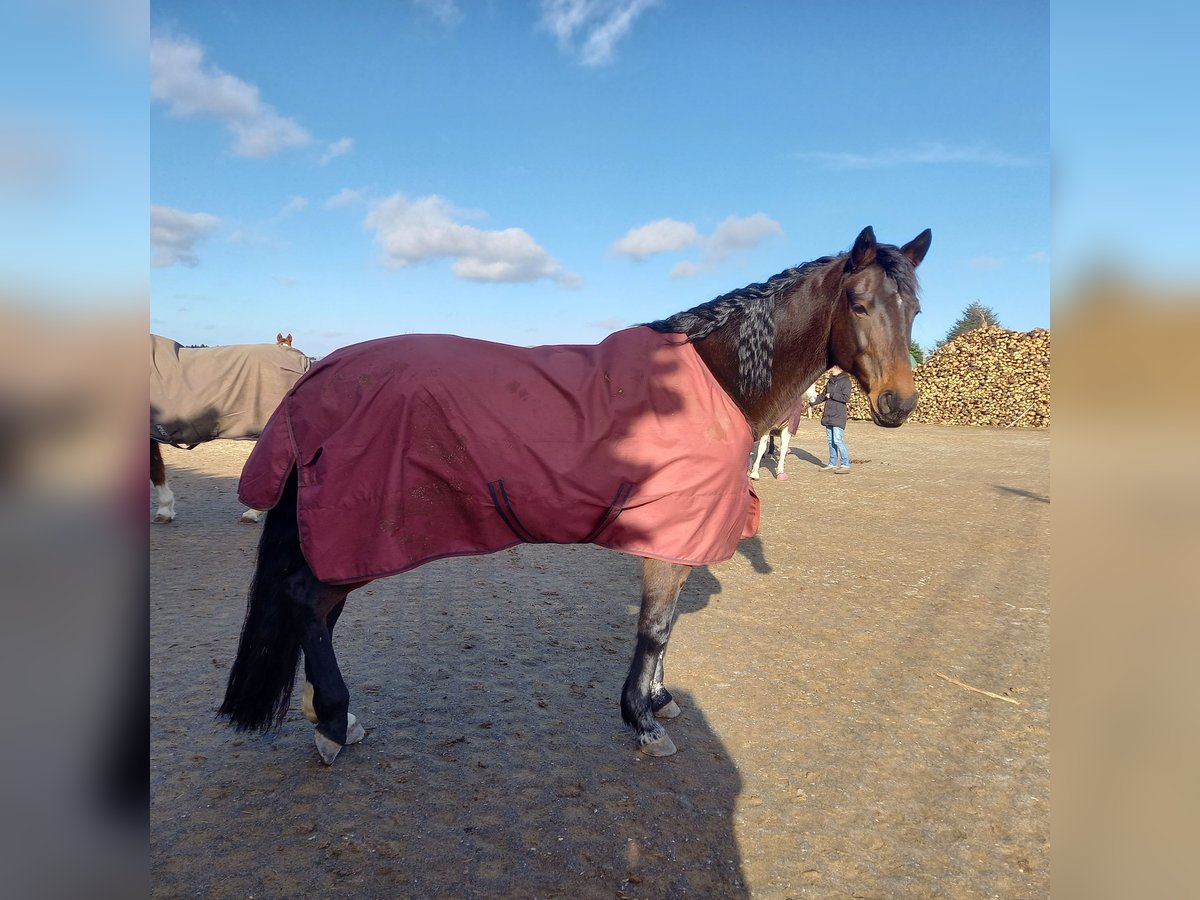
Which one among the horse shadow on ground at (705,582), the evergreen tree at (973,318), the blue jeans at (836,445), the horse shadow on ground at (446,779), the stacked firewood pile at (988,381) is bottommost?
the horse shadow on ground at (446,779)

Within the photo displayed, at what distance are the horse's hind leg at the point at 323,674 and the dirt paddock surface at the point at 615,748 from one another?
0.14 meters

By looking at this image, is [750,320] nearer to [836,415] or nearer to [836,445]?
[836,415]

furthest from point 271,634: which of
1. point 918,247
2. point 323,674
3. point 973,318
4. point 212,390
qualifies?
point 973,318

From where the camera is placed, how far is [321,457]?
2.82 metres

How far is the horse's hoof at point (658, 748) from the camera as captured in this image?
3.17 meters

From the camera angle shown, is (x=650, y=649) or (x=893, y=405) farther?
(x=650, y=649)

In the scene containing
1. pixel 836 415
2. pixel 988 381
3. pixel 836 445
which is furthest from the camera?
pixel 988 381

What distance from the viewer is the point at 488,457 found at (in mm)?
2887

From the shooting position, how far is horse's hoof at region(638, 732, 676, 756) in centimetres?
317

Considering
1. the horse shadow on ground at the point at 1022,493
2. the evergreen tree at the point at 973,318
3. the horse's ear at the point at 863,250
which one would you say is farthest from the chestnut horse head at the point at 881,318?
the evergreen tree at the point at 973,318

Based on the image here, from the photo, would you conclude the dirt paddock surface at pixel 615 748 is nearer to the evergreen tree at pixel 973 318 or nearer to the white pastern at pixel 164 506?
the white pastern at pixel 164 506

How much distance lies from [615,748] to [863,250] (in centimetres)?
259
